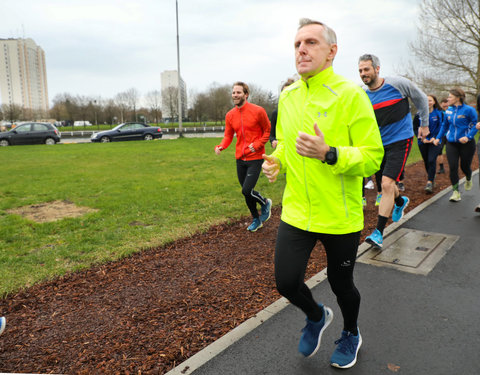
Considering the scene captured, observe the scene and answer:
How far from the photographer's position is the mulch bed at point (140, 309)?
291 centimetres

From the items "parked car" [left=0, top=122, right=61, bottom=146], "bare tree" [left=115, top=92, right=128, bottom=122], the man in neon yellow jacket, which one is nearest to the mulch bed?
the man in neon yellow jacket

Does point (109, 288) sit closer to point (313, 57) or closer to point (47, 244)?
point (47, 244)

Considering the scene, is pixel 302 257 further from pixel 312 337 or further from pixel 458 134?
pixel 458 134

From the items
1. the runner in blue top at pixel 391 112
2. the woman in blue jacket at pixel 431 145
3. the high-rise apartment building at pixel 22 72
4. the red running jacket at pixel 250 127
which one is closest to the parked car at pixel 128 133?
the woman in blue jacket at pixel 431 145

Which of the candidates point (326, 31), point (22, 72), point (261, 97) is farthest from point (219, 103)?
point (22, 72)

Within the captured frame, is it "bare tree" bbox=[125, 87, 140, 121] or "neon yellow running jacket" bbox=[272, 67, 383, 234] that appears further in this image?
"bare tree" bbox=[125, 87, 140, 121]

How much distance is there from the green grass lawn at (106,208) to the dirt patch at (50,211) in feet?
0.69

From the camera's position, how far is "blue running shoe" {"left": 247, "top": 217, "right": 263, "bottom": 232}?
599 centimetres

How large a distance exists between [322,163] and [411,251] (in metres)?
3.22

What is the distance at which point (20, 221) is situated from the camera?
22.0 feet

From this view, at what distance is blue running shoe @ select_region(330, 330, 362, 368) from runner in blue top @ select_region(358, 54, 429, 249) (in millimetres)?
2692

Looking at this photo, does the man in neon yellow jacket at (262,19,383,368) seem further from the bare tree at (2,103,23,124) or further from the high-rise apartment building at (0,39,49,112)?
the high-rise apartment building at (0,39,49,112)

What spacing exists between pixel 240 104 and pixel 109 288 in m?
3.10

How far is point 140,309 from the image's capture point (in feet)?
11.8
